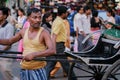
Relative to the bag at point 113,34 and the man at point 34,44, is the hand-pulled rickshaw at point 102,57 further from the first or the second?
the man at point 34,44

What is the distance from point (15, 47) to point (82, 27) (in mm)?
1693

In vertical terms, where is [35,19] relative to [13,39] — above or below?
above

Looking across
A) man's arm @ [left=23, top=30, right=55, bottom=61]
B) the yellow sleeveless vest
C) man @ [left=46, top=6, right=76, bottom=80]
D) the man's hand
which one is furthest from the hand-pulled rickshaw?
man @ [left=46, top=6, right=76, bottom=80]

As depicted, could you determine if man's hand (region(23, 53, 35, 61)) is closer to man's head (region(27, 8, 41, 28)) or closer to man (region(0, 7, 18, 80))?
man's head (region(27, 8, 41, 28))

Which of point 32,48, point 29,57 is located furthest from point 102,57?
point 29,57

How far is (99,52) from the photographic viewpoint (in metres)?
6.19

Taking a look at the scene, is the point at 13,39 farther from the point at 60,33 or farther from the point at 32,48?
the point at 60,33

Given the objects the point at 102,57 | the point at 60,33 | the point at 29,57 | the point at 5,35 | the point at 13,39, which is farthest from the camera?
the point at 60,33

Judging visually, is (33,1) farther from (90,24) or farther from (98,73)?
(98,73)

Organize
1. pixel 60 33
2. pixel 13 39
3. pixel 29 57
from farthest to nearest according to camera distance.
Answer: pixel 60 33, pixel 13 39, pixel 29 57

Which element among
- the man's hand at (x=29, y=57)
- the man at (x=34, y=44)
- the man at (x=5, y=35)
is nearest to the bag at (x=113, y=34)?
the man at (x=34, y=44)

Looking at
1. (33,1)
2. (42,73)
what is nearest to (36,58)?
(42,73)

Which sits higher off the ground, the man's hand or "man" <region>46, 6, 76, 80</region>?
the man's hand

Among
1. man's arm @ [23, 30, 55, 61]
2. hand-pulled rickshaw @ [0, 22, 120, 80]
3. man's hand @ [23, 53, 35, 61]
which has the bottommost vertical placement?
hand-pulled rickshaw @ [0, 22, 120, 80]
